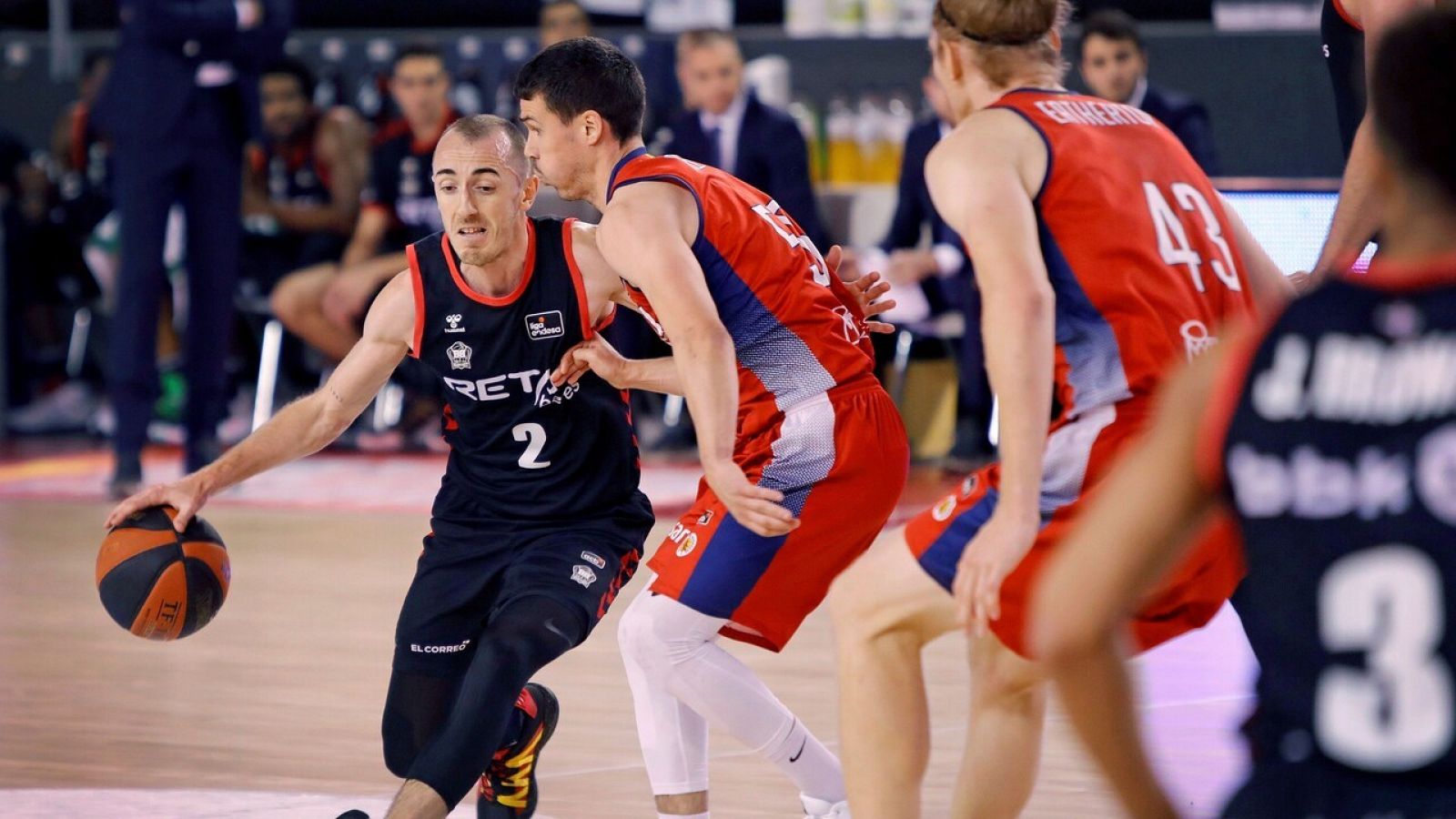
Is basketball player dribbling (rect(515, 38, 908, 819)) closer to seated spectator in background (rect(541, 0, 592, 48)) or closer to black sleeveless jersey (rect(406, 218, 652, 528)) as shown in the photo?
black sleeveless jersey (rect(406, 218, 652, 528))

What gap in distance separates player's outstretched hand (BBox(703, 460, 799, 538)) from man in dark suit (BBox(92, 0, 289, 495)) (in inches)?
242

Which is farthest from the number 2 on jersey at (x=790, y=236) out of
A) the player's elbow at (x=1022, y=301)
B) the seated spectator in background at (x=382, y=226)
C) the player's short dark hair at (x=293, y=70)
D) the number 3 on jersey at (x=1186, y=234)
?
the player's short dark hair at (x=293, y=70)

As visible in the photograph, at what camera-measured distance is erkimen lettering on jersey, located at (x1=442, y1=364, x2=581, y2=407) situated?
13.8 feet

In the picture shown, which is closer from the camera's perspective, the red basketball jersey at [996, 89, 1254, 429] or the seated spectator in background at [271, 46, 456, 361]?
the red basketball jersey at [996, 89, 1254, 429]

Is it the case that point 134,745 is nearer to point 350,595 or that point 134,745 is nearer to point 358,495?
point 350,595

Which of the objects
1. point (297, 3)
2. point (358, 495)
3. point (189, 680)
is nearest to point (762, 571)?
point (189, 680)

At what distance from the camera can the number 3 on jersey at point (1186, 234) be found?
312cm

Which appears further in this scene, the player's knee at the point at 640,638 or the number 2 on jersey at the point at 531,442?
the number 2 on jersey at the point at 531,442

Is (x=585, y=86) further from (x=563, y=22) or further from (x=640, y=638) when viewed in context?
(x=563, y=22)

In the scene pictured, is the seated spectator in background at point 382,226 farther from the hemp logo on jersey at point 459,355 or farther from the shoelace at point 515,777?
the shoelace at point 515,777

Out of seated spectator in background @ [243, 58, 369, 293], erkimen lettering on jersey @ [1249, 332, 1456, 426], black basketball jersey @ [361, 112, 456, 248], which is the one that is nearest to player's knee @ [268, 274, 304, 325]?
seated spectator in background @ [243, 58, 369, 293]

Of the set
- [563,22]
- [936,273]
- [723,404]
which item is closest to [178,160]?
[563,22]

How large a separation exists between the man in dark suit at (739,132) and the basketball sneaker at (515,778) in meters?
5.89

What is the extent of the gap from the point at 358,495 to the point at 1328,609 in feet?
26.7
